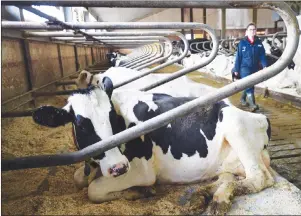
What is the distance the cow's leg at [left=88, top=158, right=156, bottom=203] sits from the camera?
74.9 inches

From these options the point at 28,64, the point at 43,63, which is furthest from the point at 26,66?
the point at 43,63

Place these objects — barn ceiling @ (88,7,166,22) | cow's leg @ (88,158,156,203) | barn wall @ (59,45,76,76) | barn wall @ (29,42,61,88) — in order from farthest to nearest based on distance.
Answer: barn ceiling @ (88,7,166,22), barn wall @ (59,45,76,76), barn wall @ (29,42,61,88), cow's leg @ (88,158,156,203)

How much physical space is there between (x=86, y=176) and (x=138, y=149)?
0.42 metres

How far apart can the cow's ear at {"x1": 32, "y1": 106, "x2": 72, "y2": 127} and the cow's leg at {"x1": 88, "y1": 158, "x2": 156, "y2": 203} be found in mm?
459

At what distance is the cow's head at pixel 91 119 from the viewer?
5.56 feet

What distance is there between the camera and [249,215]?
1715 mm

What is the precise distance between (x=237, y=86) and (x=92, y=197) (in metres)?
1.12

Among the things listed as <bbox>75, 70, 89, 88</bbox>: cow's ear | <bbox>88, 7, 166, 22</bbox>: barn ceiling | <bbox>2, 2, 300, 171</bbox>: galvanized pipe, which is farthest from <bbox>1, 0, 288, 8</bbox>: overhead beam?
<bbox>88, 7, 166, 22</bbox>: barn ceiling

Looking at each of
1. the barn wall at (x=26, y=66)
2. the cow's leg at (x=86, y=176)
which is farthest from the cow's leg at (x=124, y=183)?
the barn wall at (x=26, y=66)

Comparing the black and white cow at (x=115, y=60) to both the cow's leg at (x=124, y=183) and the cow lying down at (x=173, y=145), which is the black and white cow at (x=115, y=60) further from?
the cow's leg at (x=124, y=183)

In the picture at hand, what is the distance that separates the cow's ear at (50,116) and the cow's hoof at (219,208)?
1.02 m

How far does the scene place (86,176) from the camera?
2115mm

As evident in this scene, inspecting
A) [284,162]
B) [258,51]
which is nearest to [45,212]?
[284,162]

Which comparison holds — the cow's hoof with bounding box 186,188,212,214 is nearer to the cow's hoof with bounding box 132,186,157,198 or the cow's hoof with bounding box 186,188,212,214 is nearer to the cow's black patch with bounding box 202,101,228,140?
the cow's hoof with bounding box 132,186,157,198
